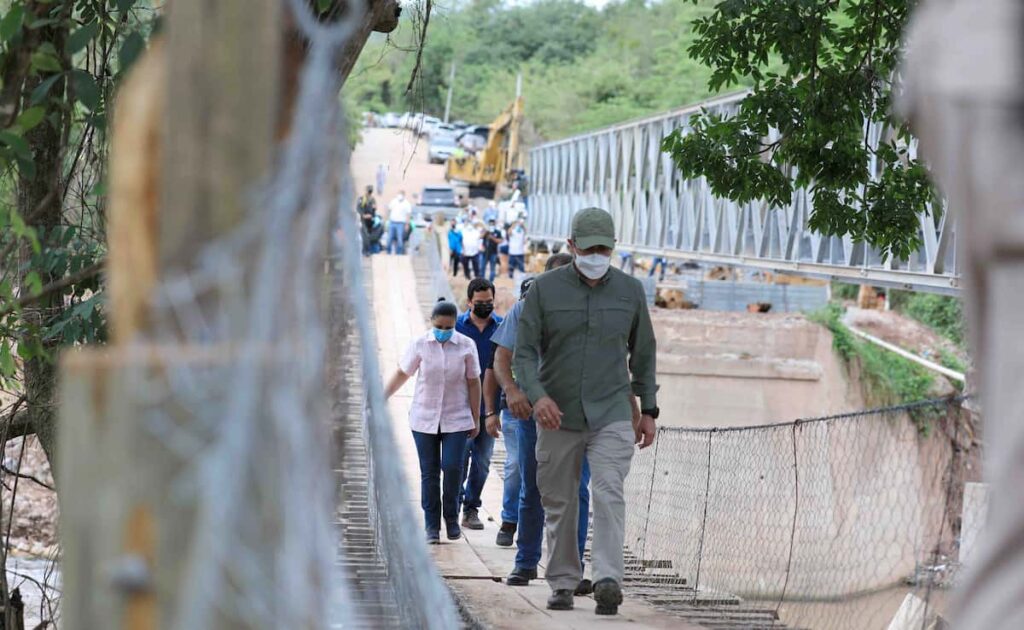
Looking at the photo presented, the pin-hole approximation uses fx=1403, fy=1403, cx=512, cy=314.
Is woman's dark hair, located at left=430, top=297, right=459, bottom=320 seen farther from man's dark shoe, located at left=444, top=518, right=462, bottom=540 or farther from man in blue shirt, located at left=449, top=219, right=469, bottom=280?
man in blue shirt, located at left=449, top=219, right=469, bottom=280

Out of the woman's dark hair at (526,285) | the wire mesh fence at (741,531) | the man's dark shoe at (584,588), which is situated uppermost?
the woman's dark hair at (526,285)

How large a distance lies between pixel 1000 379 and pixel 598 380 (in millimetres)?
5312

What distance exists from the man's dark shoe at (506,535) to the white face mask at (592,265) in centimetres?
309

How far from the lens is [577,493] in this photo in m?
7.06

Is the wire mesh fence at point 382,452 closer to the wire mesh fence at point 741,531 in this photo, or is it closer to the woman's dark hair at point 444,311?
the woman's dark hair at point 444,311

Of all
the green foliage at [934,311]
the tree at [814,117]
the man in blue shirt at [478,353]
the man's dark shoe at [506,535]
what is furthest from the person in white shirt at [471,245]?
the man's dark shoe at [506,535]

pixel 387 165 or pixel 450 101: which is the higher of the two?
pixel 450 101

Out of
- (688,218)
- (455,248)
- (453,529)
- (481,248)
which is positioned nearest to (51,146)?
(453,529)

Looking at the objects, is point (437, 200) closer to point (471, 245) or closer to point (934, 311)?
point (934, 311)

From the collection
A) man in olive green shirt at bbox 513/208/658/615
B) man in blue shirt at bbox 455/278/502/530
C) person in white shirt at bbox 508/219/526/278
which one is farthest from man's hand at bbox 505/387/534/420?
person in white shirt at bbox 508/219/526/278

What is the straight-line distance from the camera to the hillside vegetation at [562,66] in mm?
66438

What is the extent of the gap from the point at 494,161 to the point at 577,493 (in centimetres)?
4989

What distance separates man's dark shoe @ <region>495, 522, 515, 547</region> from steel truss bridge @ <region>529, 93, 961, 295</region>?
3.07 m

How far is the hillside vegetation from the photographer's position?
6644 centimetres
